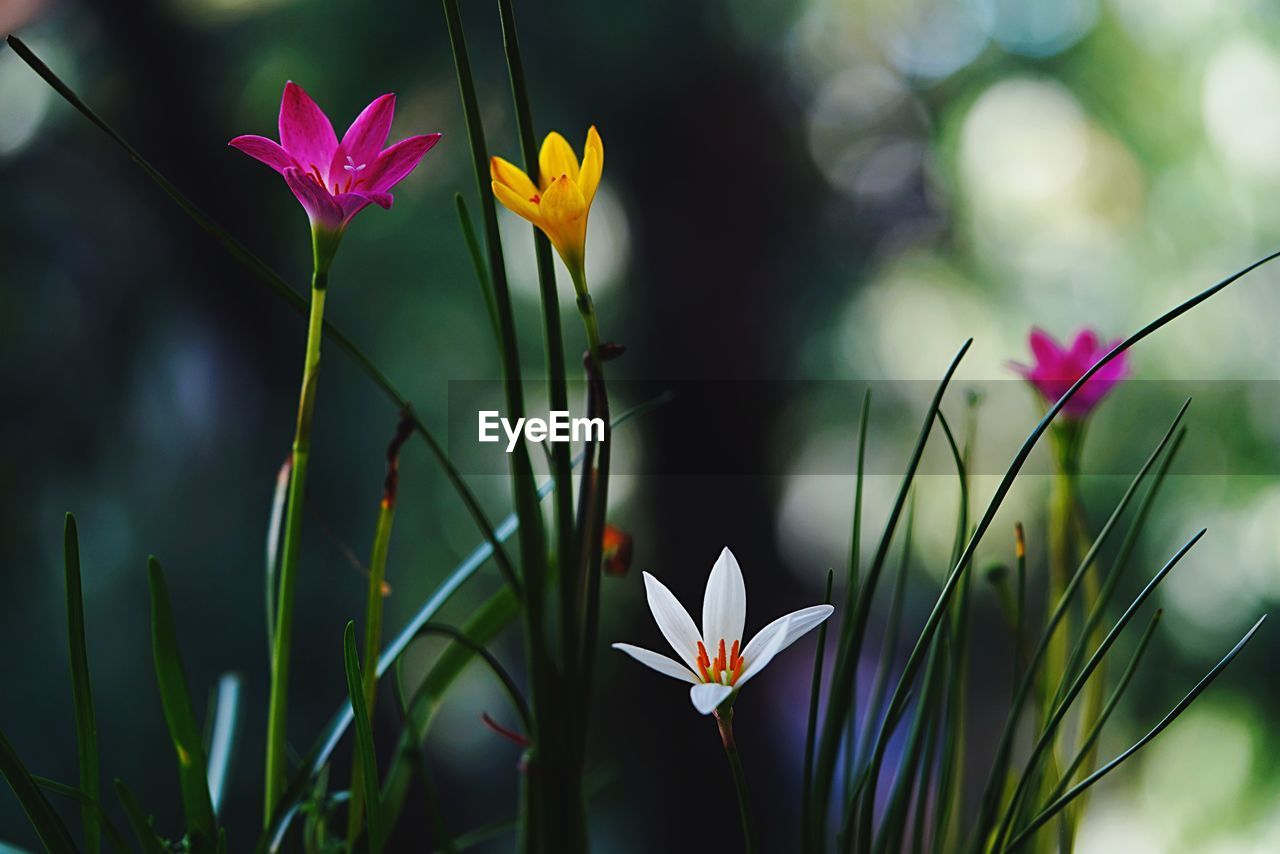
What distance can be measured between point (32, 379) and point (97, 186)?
0.21 metres

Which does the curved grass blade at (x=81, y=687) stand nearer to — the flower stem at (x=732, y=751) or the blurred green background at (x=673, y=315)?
the flower stem at (x=732, y=751)

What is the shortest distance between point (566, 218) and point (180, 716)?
154 millimetres

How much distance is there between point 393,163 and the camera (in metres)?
0.21

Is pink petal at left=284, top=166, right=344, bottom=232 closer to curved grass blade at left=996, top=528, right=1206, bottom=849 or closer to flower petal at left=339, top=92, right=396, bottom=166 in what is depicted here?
flower petal at left=339, top=92, right=396, bottom=166

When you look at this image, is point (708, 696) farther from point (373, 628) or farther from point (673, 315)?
point (673, 315)

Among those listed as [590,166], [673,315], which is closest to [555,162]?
[590,166]

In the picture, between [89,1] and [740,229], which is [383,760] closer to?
[740,229]

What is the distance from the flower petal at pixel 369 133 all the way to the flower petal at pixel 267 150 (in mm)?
13

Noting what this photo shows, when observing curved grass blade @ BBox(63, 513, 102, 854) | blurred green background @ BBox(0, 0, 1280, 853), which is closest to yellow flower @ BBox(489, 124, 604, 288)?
curved grass blade @ BBox(63, 513, 102, 854)

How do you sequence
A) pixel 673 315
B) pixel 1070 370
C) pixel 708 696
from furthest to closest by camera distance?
pixel 673 315 → pixel 1070 370 → pixel 708 696

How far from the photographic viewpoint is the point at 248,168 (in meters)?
1.03

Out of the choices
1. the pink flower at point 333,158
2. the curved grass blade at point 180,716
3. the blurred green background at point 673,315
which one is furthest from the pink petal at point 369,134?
the blurred green background at point 673,315

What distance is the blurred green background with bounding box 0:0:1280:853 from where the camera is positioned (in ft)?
3.11

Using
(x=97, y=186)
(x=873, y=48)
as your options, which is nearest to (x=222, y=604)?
(x=97, y=186)
